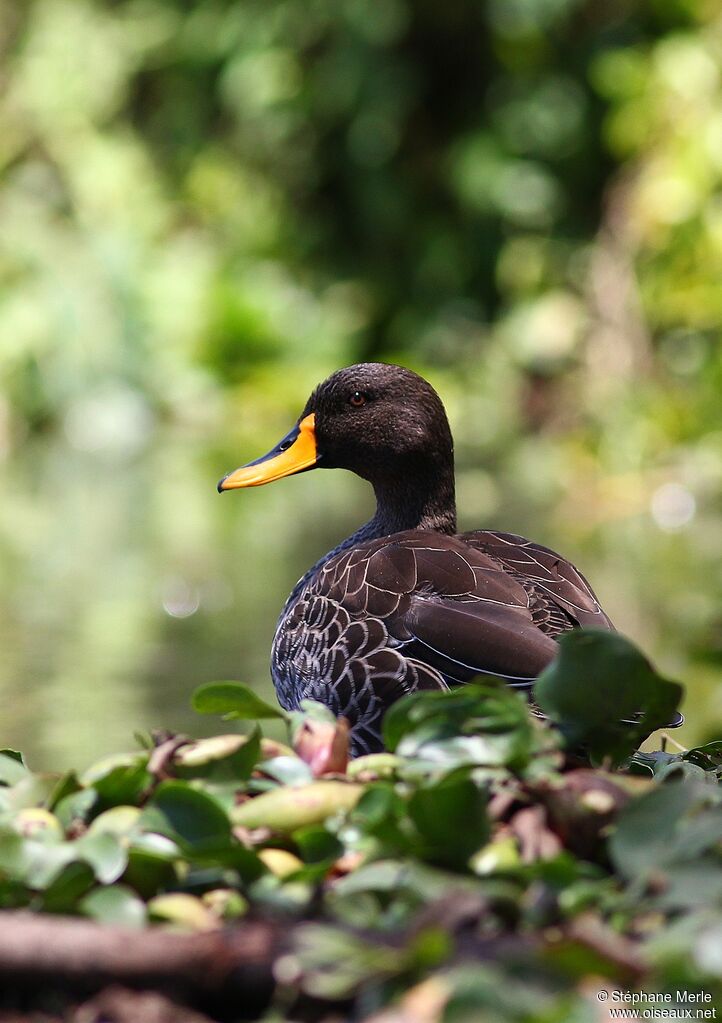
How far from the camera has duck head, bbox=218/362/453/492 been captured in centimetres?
302

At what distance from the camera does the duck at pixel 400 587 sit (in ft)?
7.86

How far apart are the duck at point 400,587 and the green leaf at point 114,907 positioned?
1.09m

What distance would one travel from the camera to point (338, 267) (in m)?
11.3

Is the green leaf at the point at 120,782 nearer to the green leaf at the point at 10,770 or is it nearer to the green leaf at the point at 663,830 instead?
the green leaf at the point at 10,770

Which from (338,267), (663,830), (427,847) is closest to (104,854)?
(427,847)

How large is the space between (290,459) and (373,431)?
20 cm

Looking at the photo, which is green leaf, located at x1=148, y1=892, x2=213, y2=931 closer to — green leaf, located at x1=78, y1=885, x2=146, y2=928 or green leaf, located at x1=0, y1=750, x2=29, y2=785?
green leaf, located at x1=78, y1=885, x2=146, y2=928

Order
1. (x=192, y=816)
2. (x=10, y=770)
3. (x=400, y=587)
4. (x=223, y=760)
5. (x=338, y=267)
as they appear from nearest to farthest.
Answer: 1. (x=192, y=816)
2. (x=223, y=760)
3. (x=10, y=770)
4. (x=400, y=587)
5. (x=338, y=267)

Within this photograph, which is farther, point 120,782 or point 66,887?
point 120,782

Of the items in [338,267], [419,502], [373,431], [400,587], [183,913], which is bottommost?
[183,913]

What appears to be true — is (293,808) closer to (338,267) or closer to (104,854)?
(104,854)

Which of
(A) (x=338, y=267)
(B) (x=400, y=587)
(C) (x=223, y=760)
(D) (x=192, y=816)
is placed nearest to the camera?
(D) (x=192, y=816)

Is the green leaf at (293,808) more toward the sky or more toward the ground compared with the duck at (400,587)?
more toward the ground

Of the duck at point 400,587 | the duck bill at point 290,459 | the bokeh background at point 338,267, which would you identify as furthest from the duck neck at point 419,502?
the bokeh background at point 338,267
